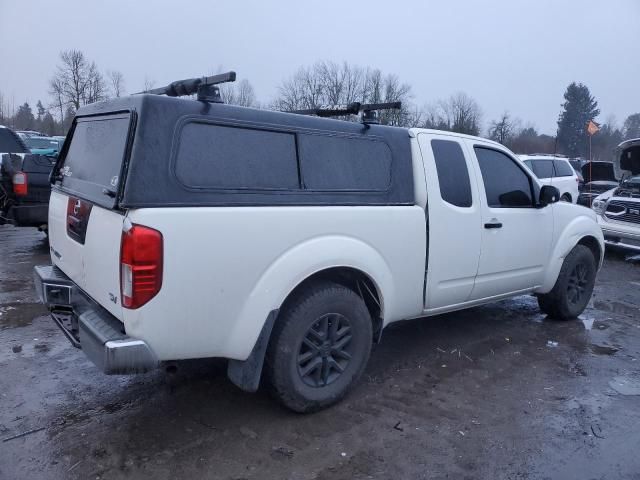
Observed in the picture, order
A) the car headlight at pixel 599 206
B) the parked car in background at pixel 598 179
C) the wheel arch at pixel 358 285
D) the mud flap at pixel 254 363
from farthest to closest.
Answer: the parked car in background at pixel 598 179, the car headlight at pixel 599 206, the wheel arch at pixel 358 285, the mud flap at pixel 254 363

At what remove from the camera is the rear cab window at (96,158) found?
9.63ft

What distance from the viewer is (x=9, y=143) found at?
31.5ft

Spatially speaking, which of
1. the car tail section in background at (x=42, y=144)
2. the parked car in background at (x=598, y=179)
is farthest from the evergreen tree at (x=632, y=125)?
the car tail section in background at (x=42, y=144)

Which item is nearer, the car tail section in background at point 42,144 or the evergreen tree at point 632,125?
the car tail section in background at point 42,144

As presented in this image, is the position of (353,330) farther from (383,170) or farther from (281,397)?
(383,170)

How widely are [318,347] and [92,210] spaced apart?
1667 millimetres

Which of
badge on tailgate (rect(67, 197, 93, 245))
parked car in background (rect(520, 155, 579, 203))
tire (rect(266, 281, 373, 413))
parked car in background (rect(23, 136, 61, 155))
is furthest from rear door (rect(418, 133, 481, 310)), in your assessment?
parked car in background (rect(23, 136, 61, 155))

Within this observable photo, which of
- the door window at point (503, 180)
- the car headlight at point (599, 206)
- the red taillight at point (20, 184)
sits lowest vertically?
the car headlight at point (599, 206)

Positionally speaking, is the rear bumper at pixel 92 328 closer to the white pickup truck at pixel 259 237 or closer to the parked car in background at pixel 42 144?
the white pickup truck at pixel 259 237

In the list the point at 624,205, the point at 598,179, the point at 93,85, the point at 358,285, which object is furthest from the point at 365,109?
the point at 93,85

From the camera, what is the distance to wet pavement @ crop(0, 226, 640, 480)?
2902 millimetres

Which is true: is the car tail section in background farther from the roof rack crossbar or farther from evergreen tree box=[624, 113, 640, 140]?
evergreen tree box=[624, 113, 640, 140]

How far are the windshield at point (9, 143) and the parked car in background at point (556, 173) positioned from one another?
12.2m

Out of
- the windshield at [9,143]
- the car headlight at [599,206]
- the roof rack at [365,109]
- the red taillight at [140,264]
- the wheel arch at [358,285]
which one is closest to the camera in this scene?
the red taillight at [140,264]
